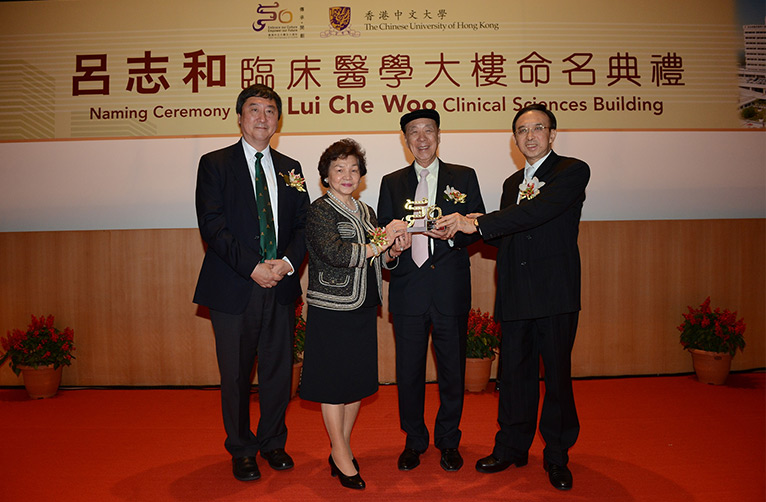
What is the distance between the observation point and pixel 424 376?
9.86ft

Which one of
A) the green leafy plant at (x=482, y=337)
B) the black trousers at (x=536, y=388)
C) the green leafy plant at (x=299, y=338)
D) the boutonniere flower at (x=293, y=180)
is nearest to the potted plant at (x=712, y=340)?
the green leafy plant at (x=482, y=337)

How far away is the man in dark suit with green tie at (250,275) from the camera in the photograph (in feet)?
9.34

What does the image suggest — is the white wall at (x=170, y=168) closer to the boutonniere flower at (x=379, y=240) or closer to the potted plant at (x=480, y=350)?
the potted plant at (x=480, y=350)

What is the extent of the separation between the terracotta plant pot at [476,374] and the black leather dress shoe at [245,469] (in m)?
2.14

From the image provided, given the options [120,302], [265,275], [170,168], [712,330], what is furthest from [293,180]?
[712,330]

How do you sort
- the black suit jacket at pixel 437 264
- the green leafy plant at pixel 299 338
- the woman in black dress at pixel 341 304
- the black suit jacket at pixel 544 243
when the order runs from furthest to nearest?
the green leafy plant at pixel 299 338
the black suit jacket at pixel 437 264
the black suit jacket at pixel 544 243
the woman in black dress at pixel 341 304

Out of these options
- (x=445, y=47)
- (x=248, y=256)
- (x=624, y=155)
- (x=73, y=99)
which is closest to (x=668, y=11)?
(x=624, y=155)

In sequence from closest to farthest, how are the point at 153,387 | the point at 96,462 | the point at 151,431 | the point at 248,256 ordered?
the point at 248,256 → the point at 96,462 → the point at 151,431 → the point at 153,387

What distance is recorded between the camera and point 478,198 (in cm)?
313

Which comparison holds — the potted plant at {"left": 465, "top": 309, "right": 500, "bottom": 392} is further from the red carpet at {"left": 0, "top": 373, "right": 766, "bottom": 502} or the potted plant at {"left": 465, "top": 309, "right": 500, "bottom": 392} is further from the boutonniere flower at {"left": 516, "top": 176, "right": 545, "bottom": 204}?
the boutonniere flower at {"left": 516, "top": 176, "right": 545, "bottom": 204}

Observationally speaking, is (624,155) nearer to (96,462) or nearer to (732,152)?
(732,152)

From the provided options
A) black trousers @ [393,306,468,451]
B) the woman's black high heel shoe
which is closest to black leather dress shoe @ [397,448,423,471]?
black trousers @ [393,306,468,451]

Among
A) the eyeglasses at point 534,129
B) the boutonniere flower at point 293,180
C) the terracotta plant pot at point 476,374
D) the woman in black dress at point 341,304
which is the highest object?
the eyeglasses at point 534,129

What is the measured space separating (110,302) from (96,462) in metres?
2.03
